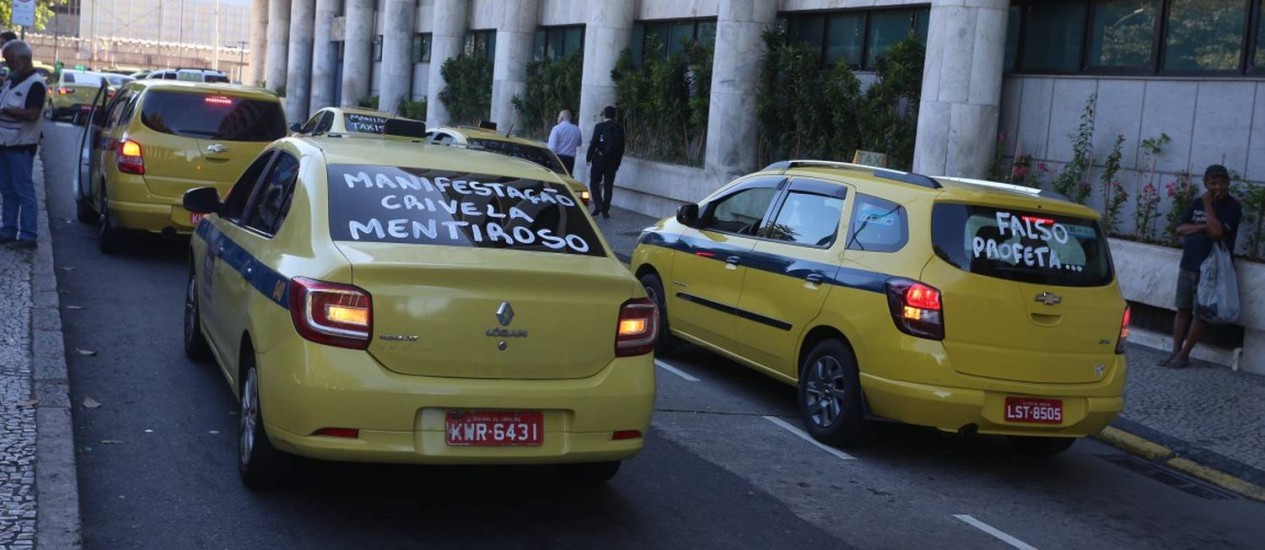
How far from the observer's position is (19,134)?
12453 mm

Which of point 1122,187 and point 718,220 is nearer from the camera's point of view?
point 718,220

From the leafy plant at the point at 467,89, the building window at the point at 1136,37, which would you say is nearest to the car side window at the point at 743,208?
the building window at the point at 1136,37

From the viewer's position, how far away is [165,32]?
100438 mm

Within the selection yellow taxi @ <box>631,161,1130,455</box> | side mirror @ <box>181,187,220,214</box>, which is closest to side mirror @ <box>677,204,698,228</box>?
yellow taxi @ <box>631,161,1130,455</box>

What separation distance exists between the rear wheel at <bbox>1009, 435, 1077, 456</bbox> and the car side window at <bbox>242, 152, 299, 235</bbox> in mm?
4732

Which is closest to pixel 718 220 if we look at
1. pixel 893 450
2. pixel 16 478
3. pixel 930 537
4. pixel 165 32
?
pixel 893 450

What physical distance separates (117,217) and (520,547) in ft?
28.4

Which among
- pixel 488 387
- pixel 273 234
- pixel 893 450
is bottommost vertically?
pixel 893 450

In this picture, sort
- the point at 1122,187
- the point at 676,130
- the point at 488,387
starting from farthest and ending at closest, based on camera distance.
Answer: the point at 676,130, the point at 1122,187, the point at 488,387

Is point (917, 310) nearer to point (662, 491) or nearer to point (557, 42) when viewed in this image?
point (662, 491)

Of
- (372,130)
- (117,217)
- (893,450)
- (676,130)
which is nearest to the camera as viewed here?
(893,450)

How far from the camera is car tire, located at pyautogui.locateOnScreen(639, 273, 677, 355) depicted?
424 inches

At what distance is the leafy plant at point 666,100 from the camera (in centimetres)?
2275

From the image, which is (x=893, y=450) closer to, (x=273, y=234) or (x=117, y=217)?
(x=273, y=234)
